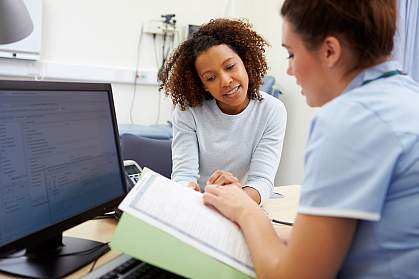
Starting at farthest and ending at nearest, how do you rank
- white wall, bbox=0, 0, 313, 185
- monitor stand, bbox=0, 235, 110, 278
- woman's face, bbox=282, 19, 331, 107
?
white wall, bbox=0, 0, 313, 185, monitor stand, bbox=0, 235, 110, 278, woman's face, bbox=282, 19, 331, 107

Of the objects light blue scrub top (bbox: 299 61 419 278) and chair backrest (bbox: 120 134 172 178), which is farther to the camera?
chair backrest (bbox: 120 134 172 178)

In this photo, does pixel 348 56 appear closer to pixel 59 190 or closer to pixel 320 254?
pixel 320 254

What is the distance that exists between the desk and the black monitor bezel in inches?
3.5

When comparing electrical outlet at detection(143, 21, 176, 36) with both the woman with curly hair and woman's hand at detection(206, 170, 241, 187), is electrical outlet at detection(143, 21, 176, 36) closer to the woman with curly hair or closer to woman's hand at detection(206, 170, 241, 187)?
the woman with curly hair

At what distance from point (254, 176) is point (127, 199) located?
78cm

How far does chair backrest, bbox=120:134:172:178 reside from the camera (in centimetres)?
177

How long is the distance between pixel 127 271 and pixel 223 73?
87 cm

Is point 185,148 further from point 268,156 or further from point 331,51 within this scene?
point 331,51

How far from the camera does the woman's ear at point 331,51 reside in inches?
26.9

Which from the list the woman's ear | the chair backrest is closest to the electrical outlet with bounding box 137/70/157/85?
the chair backrest

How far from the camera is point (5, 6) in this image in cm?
108

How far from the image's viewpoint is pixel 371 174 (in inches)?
23.9

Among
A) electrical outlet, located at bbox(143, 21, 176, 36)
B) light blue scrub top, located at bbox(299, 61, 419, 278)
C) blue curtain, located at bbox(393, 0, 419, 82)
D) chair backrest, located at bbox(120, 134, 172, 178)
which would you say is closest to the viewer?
light blue scrub top, located at bbox(299, 61, 419, 278)

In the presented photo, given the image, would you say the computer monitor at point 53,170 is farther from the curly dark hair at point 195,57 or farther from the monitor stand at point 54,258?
the curly dark hair at point 195,57
